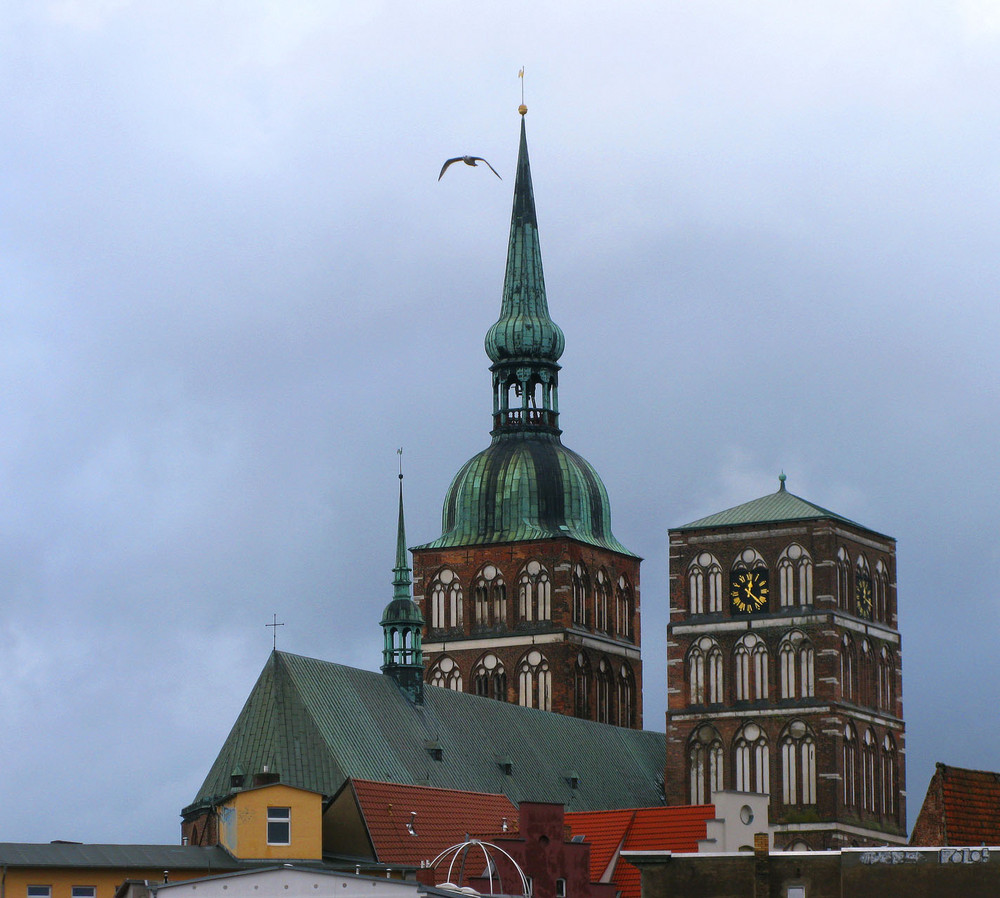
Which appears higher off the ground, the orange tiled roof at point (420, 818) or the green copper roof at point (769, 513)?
the green copper roof at point (769, 513)

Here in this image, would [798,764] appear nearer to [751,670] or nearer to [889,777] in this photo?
[751,670]

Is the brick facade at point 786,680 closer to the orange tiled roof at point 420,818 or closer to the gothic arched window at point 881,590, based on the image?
the gothic arched window at point 881,590

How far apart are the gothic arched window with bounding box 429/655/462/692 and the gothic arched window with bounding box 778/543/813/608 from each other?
1657cm

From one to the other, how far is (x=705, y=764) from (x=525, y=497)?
16172 mm

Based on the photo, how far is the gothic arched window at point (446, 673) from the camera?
380ft

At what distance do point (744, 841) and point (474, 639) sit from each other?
97.7 ft

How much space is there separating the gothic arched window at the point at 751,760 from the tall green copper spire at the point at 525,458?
13.8m

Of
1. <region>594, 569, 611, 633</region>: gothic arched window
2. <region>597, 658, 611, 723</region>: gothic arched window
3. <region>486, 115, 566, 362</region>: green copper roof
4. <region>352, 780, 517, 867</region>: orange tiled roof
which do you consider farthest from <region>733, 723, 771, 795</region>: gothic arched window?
<region>486, 115, 566, 362</region>: green copper roof

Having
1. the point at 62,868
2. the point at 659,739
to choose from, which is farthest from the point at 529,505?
the point at 62,868

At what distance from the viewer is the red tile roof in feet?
279

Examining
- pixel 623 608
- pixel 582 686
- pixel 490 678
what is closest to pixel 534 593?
pixel 490 678

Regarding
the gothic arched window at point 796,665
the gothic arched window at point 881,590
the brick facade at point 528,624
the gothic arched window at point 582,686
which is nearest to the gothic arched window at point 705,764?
the gothic arched window at point 796,665

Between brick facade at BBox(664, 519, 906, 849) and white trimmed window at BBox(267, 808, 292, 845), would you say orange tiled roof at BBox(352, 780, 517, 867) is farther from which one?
brick facade at BBox(664, 519, 906, 849)

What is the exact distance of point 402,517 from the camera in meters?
105
